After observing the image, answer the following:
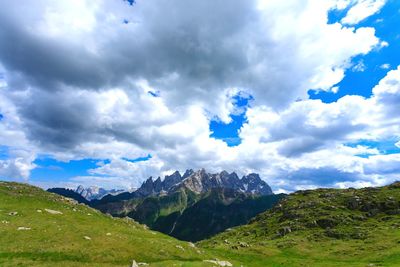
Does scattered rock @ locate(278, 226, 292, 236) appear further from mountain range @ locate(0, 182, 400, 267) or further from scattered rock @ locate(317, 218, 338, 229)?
scattered rock @ locate(317, 218, 338, 229)

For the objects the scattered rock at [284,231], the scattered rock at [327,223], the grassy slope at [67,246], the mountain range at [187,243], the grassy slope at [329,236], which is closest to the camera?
the grassy slope at [67,246]

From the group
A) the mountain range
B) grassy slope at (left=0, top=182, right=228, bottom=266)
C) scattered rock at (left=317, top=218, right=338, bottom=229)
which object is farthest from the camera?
scattered rock at (left=317, top=218, right=338, bottom=229)

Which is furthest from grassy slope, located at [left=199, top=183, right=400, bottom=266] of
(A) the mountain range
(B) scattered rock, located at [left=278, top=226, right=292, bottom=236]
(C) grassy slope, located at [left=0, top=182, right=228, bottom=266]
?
(C) grassy slope, located at [left=0, top=182, right=228, bottom=266]

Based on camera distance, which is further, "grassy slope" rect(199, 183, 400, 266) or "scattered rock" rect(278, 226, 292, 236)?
"scattered rock" rect(278, 226, 292, 236)

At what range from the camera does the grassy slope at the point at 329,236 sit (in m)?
95.1

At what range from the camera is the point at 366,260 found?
305 ft

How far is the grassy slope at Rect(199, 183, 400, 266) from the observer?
95062 millimetres

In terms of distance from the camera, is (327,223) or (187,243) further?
(327,223)

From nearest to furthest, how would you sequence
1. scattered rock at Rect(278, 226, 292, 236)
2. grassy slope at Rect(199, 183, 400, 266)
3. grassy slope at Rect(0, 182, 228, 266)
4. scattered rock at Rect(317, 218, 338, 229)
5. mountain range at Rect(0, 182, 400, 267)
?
grassy slope at Rect(0, 182, 228, 266) < mountain range at Rect(0, 182, 400, 267) < grassy slope at Rect(199, 183, 400, 266) < scattered rock at Rect(317, 218, 338, 229) < scattered rock at Rect(278, 226, 292, 236)

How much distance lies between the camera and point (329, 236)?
13888cm

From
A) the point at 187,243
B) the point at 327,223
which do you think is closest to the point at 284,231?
the point at 327,223

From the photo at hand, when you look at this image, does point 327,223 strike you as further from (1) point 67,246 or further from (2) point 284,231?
(1) point 67,246

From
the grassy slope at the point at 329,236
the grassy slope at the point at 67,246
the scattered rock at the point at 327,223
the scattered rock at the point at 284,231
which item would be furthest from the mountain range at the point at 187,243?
the scattered rock at the point at 327,223

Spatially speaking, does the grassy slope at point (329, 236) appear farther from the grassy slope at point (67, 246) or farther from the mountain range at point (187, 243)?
the grassy slope at point (67, 246)
